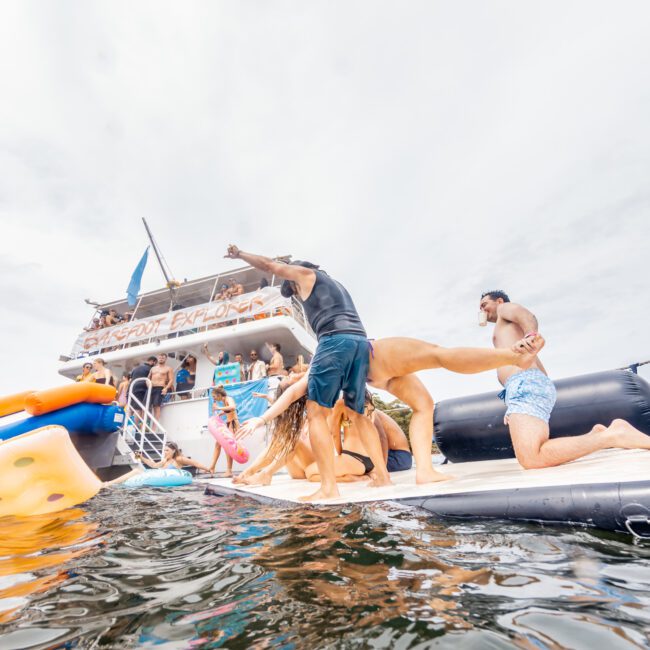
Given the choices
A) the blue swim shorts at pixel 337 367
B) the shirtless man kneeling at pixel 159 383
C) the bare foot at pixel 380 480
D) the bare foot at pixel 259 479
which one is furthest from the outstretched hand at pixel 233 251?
the shirtless man kneeling at pixel 159 383

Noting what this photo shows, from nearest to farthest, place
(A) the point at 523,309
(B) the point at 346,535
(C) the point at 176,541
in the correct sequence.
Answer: (B) the point at 346,535, (C) the point at 176,541, (A) the point at 523,309

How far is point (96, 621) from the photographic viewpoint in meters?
0.76

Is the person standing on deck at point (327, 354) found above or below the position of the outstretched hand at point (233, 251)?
below

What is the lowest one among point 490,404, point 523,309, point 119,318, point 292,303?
point 490,404

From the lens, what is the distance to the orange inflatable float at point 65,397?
4488mm

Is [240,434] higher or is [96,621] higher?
[240,434]

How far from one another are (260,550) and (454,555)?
63 cm

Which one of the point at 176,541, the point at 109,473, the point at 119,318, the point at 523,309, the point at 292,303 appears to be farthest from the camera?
the point at 119,318

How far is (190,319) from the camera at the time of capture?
10.1m

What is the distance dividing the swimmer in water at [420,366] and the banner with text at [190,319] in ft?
23.0

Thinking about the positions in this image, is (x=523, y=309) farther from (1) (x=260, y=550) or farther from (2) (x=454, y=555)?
(1) (x=260, y=550)

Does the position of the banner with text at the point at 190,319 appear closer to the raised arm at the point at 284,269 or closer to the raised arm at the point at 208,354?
the raised arm at the point at 208,354

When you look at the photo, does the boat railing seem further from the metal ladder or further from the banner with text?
the metal ladder

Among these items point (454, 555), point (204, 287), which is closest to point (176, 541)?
point (454, 555)
